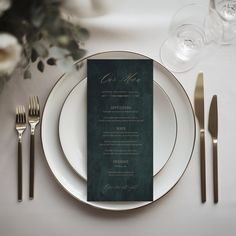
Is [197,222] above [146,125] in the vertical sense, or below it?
below

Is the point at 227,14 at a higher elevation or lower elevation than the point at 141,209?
higher

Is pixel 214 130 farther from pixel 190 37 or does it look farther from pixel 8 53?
pixel 8 53

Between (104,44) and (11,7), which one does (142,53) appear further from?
(11,7)

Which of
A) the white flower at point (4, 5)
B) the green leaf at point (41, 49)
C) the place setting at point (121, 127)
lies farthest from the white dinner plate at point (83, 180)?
the white flower at point (4, 5)

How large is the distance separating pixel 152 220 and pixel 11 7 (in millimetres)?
541

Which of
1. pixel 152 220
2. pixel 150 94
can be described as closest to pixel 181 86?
pixel 150 94

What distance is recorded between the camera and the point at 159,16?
2.91ft

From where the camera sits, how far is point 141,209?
0.86 metres

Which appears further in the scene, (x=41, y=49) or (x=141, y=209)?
(x=141, y=209)

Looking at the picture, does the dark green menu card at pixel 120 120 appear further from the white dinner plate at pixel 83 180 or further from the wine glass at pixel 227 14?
the wine glass at pixel 227 14

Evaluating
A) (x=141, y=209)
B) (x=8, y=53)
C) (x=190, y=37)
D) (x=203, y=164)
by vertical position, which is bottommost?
(x=141, y=209)

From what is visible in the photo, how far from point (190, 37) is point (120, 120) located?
0.80 ft

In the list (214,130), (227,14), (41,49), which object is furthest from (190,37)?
(41,49)

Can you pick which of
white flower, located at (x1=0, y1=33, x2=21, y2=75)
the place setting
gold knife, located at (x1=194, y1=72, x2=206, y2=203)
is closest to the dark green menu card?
the place setting
